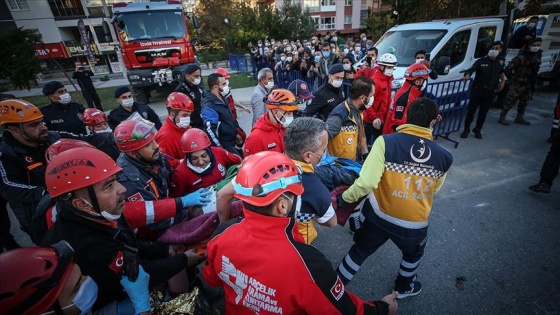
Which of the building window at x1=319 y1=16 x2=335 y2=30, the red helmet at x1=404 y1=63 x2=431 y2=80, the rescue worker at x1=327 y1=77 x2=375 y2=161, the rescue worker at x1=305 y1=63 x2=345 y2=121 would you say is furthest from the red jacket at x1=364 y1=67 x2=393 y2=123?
the building window at x1=319 y1=16 x2=335 y2=30

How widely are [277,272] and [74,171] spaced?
4.40 ft

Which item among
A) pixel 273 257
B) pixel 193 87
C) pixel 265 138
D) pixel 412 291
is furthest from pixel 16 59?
pixel 412 291

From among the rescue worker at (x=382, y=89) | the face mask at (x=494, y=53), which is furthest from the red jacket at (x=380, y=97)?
the face mask at (x=494, y=53)

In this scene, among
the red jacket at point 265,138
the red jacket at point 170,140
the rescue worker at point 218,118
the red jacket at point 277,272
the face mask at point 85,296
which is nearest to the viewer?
the face mask at point 85,296

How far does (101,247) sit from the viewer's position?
1520 mm

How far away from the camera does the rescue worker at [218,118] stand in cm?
403

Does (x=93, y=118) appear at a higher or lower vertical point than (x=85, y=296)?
higher

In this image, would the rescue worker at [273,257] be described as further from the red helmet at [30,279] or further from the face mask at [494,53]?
the face mask at [494,53]

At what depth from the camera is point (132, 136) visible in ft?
7.57

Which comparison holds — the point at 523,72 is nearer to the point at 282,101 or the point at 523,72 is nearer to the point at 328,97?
the point at 328,97

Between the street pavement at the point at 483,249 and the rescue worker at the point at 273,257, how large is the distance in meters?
1.89

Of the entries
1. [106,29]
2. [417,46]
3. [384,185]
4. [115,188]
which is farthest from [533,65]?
[106,29]

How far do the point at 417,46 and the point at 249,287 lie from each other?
7735 mm

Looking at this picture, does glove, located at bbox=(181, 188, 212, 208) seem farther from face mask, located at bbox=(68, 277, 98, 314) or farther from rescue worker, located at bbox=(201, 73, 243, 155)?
rescue worker, located at bbox=(201, 73, 243, 155)
